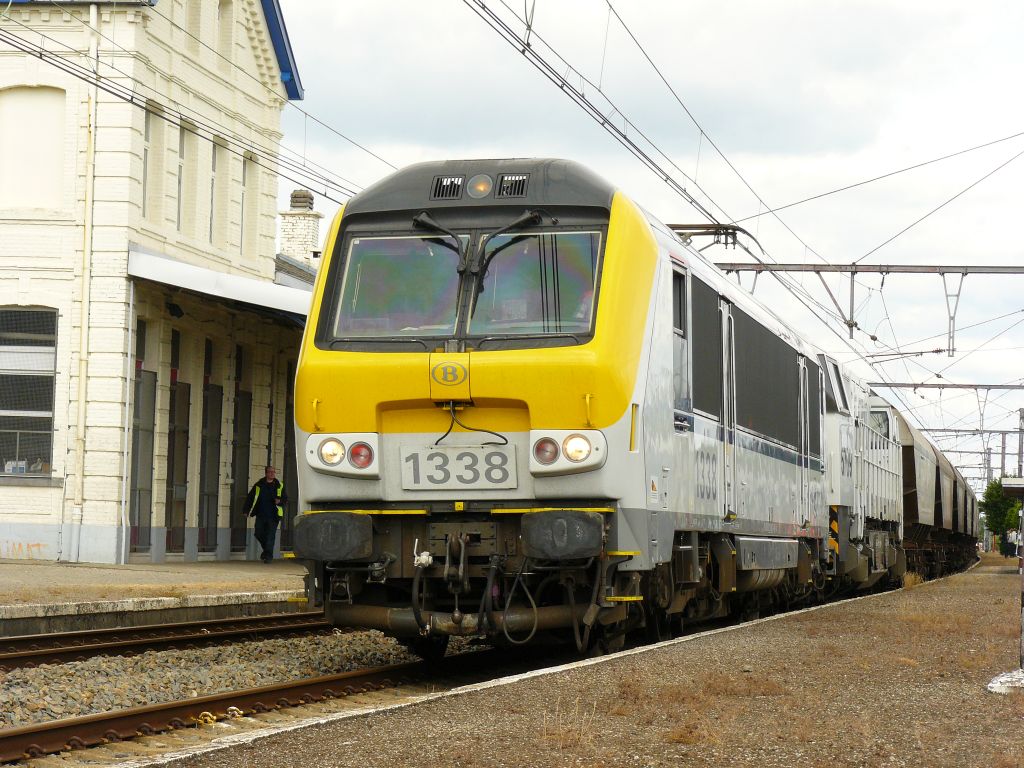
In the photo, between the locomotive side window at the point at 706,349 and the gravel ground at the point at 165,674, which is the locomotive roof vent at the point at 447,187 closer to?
the locomotive side window at the point at 706,349

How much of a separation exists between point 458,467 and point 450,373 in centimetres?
64

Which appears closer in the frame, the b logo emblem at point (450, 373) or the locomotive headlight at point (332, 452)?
the b logo emblem at point (450, 373)

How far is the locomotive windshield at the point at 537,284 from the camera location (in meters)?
10.1

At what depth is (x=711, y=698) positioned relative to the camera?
843cm

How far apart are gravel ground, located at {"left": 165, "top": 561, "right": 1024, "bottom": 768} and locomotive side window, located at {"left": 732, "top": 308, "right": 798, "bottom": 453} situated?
3072 mm

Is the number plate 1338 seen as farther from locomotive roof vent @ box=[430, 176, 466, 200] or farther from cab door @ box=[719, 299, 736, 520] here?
cab door @ box=[719, 299, 736, 520]

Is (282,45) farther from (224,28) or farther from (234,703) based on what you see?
(234,703)

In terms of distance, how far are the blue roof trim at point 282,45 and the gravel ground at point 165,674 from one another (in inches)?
658

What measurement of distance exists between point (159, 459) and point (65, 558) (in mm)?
2292

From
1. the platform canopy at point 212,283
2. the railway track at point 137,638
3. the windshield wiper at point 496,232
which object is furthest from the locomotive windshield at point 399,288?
the platform canopy at point 212,283

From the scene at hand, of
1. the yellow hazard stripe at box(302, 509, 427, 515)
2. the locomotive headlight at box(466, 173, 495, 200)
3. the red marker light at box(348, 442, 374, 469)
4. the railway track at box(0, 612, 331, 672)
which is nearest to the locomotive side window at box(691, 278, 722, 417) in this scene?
the locomotive headlight at box(466, 173, 495, 200)

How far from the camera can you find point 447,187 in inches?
419

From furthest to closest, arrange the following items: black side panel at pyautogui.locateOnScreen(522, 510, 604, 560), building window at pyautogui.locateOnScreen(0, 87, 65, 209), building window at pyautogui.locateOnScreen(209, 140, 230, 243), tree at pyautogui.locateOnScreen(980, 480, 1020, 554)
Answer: tree at pyautogui.locateOnScreen(980, 480, 1020, 554) < building window at pyautogui.locateOnScreen(209, 140, 230, 243) < building window at pyautogui.locateOnScreen(0, 87, 65, 209) < black side panel at pyautogui.locateOnScreen(522, 510, 604, 560)

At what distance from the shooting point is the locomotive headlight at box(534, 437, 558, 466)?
32.0 feet
